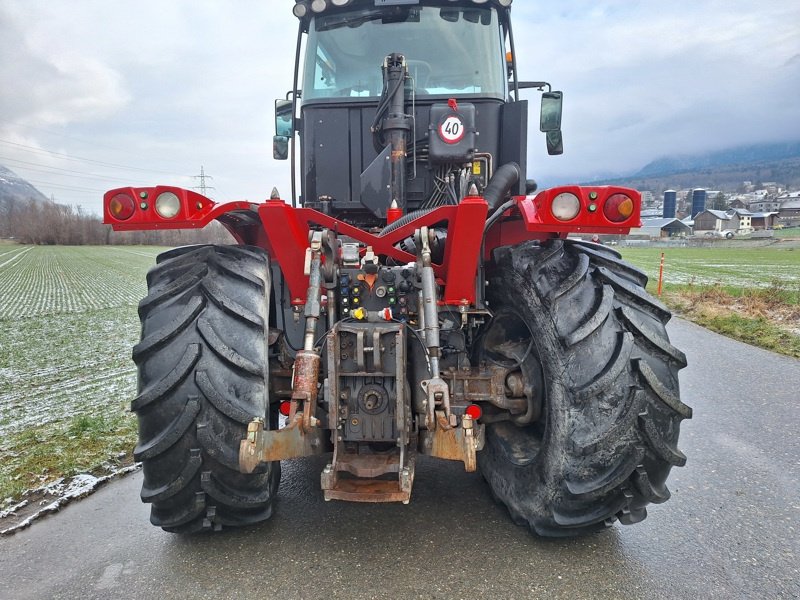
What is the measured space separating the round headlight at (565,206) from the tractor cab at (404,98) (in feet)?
4.48

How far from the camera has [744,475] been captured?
3.55 meters

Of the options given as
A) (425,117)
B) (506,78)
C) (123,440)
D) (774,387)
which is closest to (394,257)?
(425,117)

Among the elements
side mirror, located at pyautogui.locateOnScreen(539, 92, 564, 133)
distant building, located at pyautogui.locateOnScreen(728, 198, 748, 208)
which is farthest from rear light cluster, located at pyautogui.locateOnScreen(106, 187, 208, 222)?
distant building, located at pyautogui.locateOnScreen(728, 198, 748, 208)

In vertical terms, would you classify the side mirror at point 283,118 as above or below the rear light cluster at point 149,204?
above

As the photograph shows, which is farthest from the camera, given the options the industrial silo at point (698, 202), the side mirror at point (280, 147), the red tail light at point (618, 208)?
the industrial silo at point (698, 202)

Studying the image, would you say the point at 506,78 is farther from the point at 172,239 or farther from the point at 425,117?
the point at 172,239

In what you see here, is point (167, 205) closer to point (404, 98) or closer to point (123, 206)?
point (123, 206)

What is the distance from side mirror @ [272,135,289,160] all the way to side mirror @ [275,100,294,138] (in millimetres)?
138

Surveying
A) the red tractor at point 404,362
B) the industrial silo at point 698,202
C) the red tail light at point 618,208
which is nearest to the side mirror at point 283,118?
the red tractor at point 404,362

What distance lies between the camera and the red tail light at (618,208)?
Answer: 2213mm

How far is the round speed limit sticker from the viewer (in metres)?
3.44

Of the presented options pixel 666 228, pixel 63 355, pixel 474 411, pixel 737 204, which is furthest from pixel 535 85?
pixel 737 204

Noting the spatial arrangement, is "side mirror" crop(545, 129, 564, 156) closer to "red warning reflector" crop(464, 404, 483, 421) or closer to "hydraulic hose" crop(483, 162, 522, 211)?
"hydraulic hose" crop(483, 162, 522, 211)

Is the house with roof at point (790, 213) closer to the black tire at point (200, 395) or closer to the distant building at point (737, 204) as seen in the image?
the distant building at point (737, 204)
